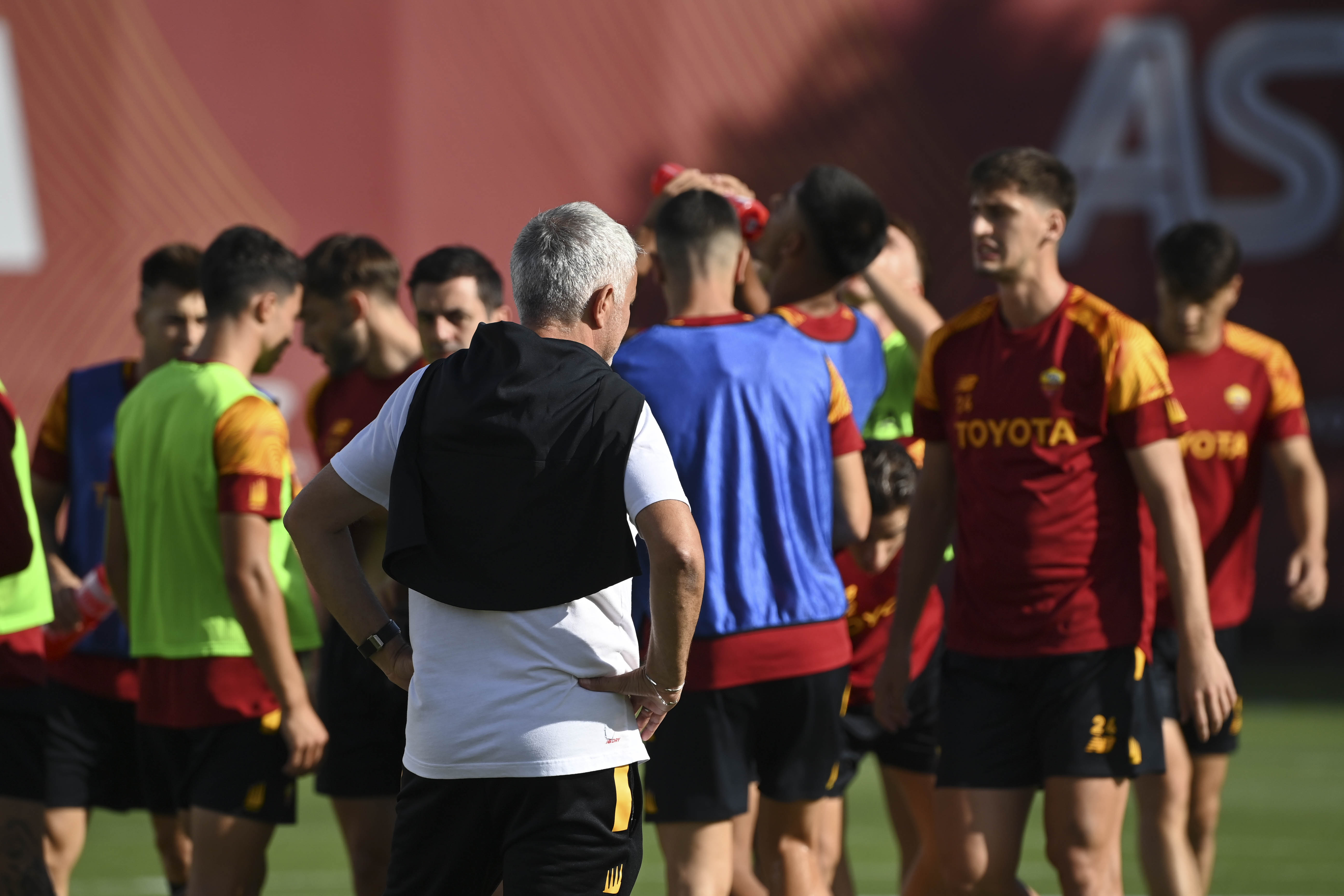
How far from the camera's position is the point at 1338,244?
14.5 m

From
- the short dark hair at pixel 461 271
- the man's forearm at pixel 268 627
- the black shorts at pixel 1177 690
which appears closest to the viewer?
the man's forearm at pixel 268 627

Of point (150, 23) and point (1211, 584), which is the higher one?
point (150, 23)

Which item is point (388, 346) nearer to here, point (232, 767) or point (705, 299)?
point (705, 299)

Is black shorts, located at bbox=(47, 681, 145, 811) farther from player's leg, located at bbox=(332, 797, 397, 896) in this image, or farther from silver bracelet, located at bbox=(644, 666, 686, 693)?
silver bracelet, located at bbox=(644, 666, 686, 693)

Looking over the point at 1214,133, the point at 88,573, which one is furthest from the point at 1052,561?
the point at 1214,133

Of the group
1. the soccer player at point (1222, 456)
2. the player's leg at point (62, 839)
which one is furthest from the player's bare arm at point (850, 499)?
the player's leg at point (62, 839)

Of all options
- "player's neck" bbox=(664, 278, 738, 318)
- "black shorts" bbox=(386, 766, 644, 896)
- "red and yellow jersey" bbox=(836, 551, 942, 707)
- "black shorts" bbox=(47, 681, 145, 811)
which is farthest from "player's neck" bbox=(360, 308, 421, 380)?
"black shorts" bbox=(386, 766, 644, 896)

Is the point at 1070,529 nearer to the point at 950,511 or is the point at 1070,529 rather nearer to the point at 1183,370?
the point at 950,511

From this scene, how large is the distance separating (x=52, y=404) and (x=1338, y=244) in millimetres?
12295

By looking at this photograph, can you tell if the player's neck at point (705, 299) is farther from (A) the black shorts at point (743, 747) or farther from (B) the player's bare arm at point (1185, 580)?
(B) the player's bare arm at point (1185, 580)

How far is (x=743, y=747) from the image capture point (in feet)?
14.8

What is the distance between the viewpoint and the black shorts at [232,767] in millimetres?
4508

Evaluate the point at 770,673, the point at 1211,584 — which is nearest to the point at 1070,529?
the point at 770,673

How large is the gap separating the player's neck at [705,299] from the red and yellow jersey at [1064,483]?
2.68ft
